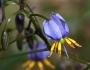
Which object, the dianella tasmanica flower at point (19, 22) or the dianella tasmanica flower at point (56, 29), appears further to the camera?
the dianella tasmanica flower at point (19, 22)

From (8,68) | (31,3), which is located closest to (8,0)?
(8,68)

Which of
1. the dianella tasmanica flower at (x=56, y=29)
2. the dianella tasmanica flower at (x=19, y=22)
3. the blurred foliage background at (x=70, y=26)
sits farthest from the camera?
the blurred foliage background at (x=70, y=26)

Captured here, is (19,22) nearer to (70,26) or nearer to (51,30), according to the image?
(51,30)

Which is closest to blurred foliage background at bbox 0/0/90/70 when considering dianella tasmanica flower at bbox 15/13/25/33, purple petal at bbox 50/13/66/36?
dianella tasmanica flower at bbox 15/13/25/33

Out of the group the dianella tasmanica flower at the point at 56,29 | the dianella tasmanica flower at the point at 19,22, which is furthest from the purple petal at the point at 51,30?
the dianella tasmanica flower at the point at 19,22

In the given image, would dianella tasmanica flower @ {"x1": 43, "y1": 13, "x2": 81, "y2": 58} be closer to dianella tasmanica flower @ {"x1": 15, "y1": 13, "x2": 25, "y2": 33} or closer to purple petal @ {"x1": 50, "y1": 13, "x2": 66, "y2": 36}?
purple petal @ {"x1": 50, "y1": 13, "x2": 66, "y2": 36}

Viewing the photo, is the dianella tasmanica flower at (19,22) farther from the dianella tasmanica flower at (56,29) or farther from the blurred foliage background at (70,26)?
the blurred foliage background at (70,26)

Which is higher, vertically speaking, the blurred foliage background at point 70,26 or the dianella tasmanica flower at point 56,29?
the dianella tasmanica flower at point 56,29

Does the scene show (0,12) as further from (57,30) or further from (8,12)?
(8,12)
